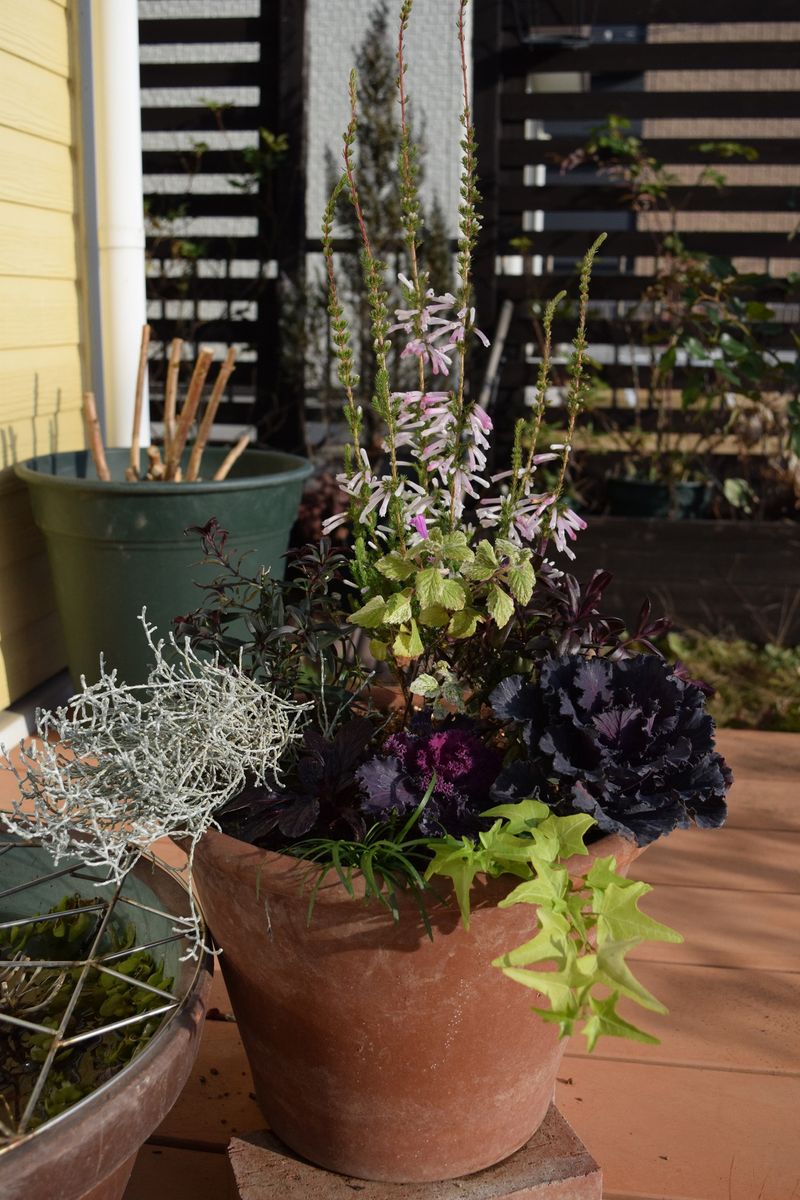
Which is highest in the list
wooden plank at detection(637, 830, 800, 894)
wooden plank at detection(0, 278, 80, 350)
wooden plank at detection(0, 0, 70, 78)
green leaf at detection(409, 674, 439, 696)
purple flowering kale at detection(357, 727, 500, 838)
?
wooden plank at detection(0, 0, 70, 78)

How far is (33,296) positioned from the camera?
246 cm

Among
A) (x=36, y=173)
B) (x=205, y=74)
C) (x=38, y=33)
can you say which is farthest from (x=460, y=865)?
(x=205, y=74)

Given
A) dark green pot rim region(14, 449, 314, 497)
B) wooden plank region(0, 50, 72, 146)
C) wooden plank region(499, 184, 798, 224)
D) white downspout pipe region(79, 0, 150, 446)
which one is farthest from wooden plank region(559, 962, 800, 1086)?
wooden plank region(499, 184, 798, 224)

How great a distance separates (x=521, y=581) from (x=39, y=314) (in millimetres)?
1834

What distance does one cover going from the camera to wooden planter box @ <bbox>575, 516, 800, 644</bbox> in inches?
130

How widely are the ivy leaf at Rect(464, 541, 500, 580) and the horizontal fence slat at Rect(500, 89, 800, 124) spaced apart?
308 cm

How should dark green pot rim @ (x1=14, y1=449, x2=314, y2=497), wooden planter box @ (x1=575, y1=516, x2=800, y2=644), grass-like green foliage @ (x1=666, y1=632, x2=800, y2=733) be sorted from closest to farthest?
dark green pot rim @ (x1=14, y1=449, x2=314, y2=497), grass-like green foliage @ (x1=666, y1=632, x2=800, y2=733), wooden planter box @ (x1=575, y1=516, x2=800, y2=644)

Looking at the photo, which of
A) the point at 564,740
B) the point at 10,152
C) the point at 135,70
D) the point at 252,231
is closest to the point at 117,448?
the point at 10,152

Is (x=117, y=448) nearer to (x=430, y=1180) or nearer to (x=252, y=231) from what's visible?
(x=430, y=1180)

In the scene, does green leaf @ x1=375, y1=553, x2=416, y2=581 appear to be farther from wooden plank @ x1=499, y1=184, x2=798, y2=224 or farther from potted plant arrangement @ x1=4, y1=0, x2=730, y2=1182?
wooden plank @ x1=499, y1=184, x2=798, y2=224

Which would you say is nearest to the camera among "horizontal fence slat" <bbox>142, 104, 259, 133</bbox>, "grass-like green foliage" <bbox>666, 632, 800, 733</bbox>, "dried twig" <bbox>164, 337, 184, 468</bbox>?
"dried twig" <bbox>164, 337, 184, 468</bbox>

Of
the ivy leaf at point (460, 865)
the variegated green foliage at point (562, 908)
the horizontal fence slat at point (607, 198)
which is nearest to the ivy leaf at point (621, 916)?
the variegated green foliage at point (562, 908)

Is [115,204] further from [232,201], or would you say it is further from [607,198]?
[607,198]

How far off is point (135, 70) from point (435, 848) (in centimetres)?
229
